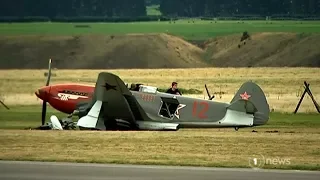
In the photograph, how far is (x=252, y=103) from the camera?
24125 millimetres

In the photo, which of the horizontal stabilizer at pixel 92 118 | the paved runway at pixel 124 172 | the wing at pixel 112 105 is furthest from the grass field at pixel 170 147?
the wing at pixel 112 105

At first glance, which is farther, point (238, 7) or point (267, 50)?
point (238, 7)

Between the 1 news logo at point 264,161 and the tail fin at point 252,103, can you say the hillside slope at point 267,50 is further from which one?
the 1 news logo at point 264,161

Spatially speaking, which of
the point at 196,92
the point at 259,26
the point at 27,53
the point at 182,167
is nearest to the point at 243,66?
the point at 259,26

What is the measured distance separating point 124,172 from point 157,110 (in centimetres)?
861

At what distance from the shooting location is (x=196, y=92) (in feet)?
142

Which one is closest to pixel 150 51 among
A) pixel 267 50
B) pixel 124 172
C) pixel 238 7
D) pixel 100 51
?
pixel 100 51

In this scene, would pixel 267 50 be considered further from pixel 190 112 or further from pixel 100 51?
pixel 190 112

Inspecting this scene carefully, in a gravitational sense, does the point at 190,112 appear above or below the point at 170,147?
above

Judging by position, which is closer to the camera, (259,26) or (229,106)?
(229,106)

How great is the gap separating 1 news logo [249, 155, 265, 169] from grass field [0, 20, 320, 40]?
51463 millimetres

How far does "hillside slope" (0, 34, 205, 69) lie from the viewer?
67000 millimetres

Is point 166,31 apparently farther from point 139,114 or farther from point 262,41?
point 139,114

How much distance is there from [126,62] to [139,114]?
144ft
